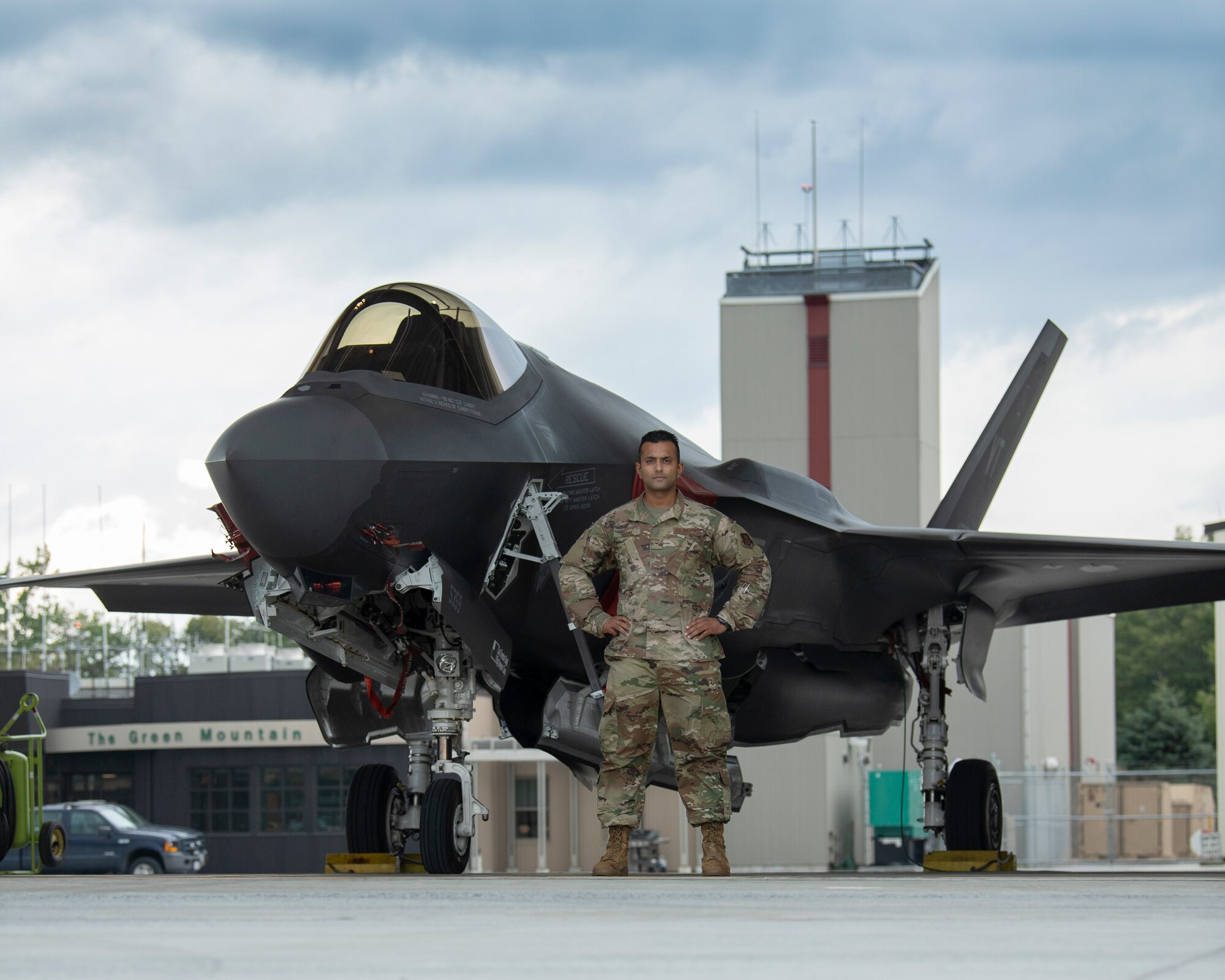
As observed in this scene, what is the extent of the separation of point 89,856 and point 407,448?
22331 millimetres

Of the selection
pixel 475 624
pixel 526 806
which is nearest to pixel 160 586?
pixel 475 624

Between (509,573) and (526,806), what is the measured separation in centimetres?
3042

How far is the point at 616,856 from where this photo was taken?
6.31m

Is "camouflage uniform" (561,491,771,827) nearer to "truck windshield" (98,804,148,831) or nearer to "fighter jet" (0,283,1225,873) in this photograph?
"fighter jet" (0,283,1225,873)

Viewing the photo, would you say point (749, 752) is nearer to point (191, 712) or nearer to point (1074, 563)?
point (191, 712)

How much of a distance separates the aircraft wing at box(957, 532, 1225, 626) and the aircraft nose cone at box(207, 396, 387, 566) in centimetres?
415

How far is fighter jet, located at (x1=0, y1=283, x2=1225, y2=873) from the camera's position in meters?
7.12

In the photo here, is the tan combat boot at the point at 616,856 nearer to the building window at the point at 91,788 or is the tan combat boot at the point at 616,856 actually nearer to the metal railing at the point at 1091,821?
the metal railing at the point at 1091,821

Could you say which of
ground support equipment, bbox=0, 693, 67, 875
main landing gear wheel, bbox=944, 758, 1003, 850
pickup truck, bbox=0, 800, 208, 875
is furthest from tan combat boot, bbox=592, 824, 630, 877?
pickup truck, bbox=0, 800, 208, 875

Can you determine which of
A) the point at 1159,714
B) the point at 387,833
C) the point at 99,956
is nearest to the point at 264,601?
the point at 387,833

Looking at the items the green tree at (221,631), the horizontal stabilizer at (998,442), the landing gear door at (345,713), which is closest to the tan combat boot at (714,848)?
the landing gear door at (345,713)

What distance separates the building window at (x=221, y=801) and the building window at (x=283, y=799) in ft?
1.37

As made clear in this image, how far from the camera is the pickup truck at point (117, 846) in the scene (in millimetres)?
26750

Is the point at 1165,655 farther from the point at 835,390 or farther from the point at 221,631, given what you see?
the point at 221,631
